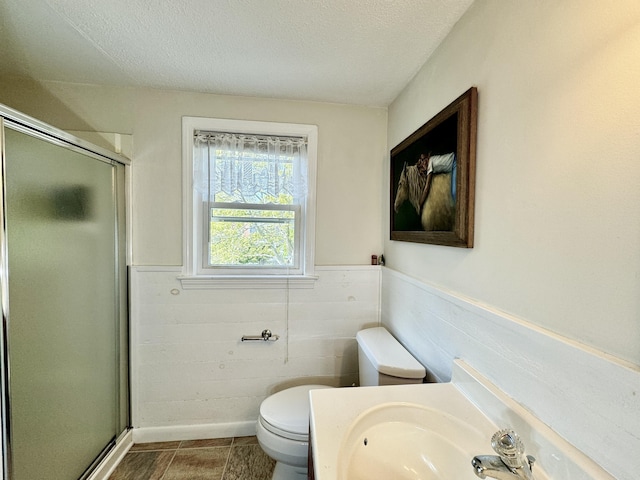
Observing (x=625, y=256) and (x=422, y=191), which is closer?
(x=625, y=256)

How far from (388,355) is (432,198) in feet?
2.49

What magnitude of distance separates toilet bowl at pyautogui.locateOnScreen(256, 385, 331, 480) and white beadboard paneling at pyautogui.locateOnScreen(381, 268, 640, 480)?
67 centimetres

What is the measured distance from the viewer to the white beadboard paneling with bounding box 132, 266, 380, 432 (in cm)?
175

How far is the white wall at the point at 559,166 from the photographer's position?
A: 0.56m

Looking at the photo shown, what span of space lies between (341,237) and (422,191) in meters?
0.69

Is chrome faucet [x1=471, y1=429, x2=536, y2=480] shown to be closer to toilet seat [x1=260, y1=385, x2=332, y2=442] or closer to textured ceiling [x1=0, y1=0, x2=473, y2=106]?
toilet seat [x1=260, y1=385, x2=332, y2=442]

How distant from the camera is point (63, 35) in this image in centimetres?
125

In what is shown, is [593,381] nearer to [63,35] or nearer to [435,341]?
[435,341]

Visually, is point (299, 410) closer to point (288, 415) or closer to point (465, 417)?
point (288, 415)

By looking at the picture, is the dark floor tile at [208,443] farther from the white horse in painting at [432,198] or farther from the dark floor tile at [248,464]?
the white horse in painting at [432,198]

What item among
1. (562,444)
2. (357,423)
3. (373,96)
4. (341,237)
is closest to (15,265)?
(357,423)

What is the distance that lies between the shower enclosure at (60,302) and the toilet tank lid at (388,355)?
1405mm

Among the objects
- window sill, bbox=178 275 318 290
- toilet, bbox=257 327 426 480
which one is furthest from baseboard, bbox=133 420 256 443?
window sill, bbox=178 275 318 290

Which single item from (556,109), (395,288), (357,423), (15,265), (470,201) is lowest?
(357,423)
